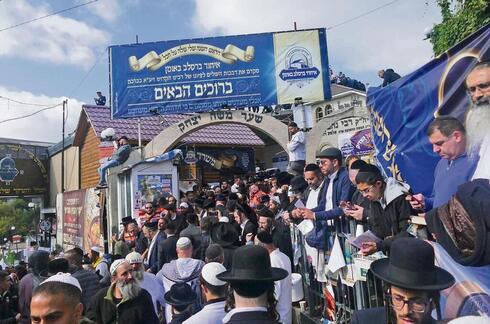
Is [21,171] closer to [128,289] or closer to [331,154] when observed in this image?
[128,289]

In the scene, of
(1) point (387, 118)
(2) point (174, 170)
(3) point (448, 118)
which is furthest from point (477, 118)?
(2) point (174, 170)

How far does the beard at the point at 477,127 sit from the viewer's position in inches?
117

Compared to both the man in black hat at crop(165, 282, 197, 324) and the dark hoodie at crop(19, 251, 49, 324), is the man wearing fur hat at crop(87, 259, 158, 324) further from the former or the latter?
the dark hoodie at crop(19, 251, 49, 324)

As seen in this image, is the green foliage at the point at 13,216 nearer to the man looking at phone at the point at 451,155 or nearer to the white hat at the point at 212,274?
the white hat at the point at 212,274

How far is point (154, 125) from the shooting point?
20.5 meters

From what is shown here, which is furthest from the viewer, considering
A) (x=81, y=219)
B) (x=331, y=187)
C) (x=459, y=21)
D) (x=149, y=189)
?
(x=81, y=219)

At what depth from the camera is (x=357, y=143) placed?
15750mm

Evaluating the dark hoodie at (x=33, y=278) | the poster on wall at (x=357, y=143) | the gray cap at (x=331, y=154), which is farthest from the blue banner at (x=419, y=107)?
the poster on wall at (x=357, y=143)

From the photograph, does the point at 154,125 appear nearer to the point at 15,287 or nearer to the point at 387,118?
the point at 15,287

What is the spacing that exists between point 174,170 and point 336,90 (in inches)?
704

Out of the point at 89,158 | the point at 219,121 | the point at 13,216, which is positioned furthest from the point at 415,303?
the point at 13,216

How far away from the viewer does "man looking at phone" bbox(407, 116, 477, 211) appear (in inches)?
119

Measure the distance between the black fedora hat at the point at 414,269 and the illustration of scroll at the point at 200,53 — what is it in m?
13.2

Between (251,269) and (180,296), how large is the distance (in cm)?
163
